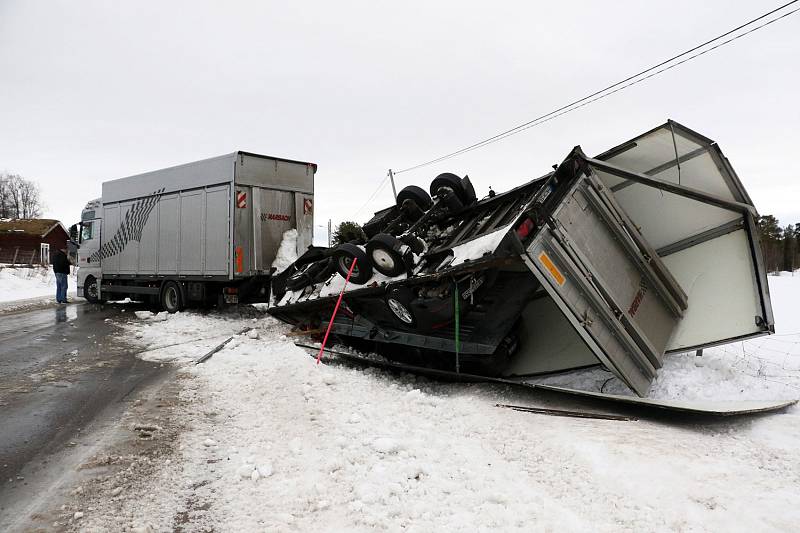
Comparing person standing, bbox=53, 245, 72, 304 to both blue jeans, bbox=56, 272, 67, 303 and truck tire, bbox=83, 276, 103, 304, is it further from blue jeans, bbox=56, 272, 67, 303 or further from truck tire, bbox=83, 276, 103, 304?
truck tire, bbox=83, 276, 103, 304

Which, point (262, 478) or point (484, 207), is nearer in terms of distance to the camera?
point (262, 478)

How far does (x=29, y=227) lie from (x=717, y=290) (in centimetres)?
5390

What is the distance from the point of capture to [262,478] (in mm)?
2990

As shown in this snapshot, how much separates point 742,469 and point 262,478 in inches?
112

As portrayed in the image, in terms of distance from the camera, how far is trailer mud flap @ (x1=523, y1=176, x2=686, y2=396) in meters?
4.29

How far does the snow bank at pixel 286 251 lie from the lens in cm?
1095

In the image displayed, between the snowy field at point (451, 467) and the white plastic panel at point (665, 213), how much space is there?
5.05 feet

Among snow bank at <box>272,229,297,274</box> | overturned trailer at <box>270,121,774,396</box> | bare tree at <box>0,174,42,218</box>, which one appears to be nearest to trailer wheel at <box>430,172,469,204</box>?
overturned trailer at <box>270,121,774,396</box>

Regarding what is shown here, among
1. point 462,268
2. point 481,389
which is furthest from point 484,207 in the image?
point 481,389

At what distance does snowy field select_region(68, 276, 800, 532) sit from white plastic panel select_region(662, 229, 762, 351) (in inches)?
18.2

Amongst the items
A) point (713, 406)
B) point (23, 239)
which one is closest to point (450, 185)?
point (713, 406)

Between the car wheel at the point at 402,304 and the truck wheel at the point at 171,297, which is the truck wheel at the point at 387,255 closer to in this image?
the car wheel at the point at 402,304

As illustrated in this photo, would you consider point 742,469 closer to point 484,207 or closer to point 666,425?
point 666,425

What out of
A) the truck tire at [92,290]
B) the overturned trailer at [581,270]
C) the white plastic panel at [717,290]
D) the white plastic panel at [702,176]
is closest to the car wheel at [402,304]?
the overturned trailer at [581,270]
